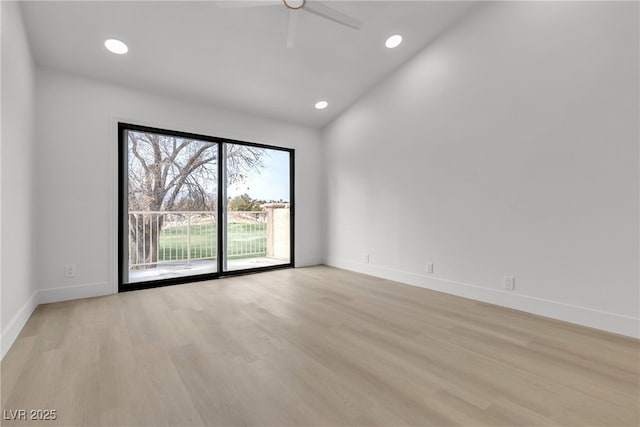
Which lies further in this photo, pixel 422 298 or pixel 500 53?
pixel 422 298

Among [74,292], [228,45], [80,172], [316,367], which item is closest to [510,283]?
[316,367]

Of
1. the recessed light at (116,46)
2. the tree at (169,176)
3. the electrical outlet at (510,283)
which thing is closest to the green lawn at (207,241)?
the tree at (169,176)

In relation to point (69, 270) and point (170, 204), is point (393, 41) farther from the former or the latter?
point (69, 270)

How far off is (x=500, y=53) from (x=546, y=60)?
0.43 m

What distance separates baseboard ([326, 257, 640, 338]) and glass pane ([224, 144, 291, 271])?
2.09m

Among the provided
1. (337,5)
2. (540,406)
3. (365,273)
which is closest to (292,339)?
(540,406)

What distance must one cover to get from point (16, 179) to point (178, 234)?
2.51m

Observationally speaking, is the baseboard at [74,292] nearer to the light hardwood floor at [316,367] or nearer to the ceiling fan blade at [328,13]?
the light hardwood floor at [316,367]

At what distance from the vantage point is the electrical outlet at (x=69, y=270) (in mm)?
2989

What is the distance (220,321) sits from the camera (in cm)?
243

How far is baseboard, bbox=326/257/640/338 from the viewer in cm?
218

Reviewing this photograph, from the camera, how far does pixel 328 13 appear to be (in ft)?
8.34

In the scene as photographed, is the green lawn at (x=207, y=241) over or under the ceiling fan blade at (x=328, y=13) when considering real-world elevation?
under

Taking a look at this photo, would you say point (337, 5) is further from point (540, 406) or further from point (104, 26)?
point (540, 406)
